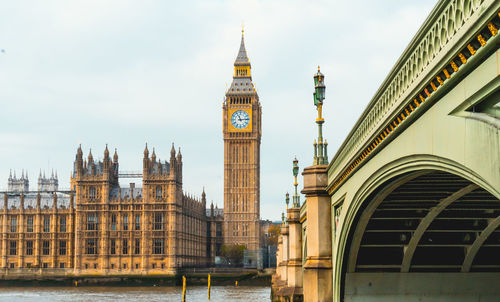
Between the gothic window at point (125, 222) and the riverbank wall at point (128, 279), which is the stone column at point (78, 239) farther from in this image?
the gothic window at point (125, 222)

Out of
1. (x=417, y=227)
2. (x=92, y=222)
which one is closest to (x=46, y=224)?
(x=92, y=222)

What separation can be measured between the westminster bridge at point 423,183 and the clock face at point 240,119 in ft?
332

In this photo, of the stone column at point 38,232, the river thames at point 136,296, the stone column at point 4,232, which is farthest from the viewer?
the stone column at point 4,232

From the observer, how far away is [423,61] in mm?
8320

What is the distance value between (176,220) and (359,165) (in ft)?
278

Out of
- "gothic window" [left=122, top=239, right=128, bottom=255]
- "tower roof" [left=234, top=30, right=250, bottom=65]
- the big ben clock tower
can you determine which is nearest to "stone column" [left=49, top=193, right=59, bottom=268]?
"gothic window" [left=122, top=239, right=128, bottom=255]

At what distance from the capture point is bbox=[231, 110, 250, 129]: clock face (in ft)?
396

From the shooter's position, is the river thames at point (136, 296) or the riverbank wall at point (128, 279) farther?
the riverbank wall at point (128, 279)

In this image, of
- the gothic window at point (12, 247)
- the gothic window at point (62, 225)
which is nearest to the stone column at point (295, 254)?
the gothic window at point (62, 225)

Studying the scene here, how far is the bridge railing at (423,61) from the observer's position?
21.3ft

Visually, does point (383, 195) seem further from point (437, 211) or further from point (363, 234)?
point (363, 234)

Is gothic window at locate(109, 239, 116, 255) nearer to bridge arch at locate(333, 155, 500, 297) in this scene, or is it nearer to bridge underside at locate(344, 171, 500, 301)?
bridge underside at locate(344, 171, 500, 301)

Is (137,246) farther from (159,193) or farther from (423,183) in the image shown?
(423,183)

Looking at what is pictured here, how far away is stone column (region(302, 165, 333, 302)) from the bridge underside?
1.92 ft
